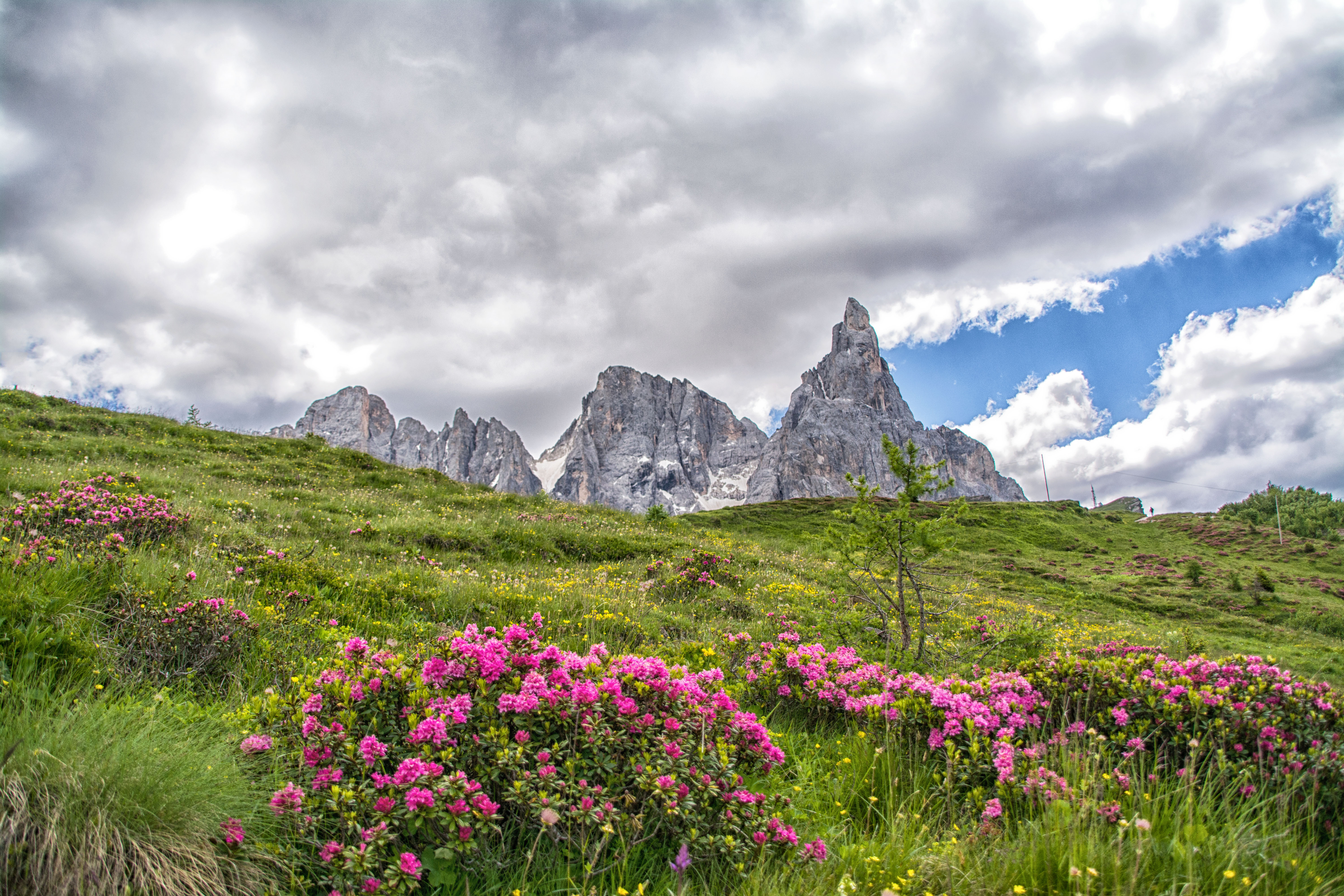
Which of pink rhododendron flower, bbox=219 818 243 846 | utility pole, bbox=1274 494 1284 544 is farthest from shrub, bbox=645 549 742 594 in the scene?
utility pole, bbox=1274 494 1284 544

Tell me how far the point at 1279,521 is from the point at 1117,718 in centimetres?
9745

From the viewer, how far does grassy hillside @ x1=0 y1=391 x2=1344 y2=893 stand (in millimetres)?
2621

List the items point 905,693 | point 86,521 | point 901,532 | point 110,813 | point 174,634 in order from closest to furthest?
point 110,813 → point 905,693 → point 174,634 → point 86,521 → point 901,532

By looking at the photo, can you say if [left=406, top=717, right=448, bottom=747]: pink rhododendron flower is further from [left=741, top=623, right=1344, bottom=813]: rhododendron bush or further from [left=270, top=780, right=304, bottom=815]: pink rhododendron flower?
[left=741, top=623, right=1344, bottom=813]: rhododendron bush

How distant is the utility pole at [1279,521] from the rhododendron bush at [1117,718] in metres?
76.7

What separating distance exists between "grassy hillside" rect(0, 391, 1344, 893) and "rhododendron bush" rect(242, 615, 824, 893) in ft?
0.10

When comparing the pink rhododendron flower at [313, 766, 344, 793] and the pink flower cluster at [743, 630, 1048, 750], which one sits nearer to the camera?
the pink rhododendron flower at [313, 766, 344, 793]

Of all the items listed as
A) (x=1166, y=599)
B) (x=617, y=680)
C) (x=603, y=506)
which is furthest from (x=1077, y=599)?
(x=1166, y=599)

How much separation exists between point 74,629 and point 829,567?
15747 millimetres

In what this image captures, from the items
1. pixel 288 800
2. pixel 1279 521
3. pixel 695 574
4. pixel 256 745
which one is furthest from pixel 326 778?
pixel 1279 521

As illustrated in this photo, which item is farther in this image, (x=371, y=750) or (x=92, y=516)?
(x=92, y=516)

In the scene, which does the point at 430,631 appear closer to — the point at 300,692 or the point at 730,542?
the point at 300,692

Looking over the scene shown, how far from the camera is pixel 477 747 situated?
10.5ft

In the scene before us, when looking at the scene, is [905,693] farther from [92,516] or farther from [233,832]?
[92,516]
